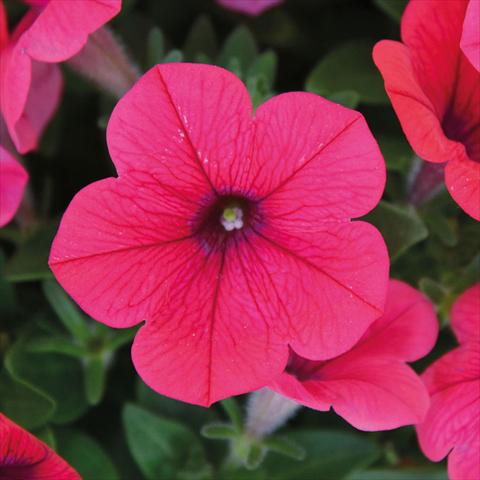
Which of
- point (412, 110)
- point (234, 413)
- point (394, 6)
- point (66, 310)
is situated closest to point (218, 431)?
point (234, 413)

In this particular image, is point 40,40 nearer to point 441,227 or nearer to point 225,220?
point 225,220

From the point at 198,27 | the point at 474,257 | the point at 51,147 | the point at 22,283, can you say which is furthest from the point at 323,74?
the point at 22,283

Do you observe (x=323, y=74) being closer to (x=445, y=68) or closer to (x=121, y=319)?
(x=445, y=68)

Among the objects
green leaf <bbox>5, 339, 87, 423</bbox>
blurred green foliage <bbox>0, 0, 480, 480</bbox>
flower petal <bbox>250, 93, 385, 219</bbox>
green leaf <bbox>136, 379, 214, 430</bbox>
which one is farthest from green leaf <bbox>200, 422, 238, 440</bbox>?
flower petal <bbox>250, 93, 385, 219</bbox>

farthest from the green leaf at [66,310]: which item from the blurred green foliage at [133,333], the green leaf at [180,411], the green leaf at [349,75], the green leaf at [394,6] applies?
the green leaf at [394,6]

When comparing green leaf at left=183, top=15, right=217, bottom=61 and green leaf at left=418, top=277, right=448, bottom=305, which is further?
green leaf at left=183, top=15, right=217, bottom=61

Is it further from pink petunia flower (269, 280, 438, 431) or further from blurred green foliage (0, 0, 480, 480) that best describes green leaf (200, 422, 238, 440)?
pink petunia flower (269, 280, 438, 431)
